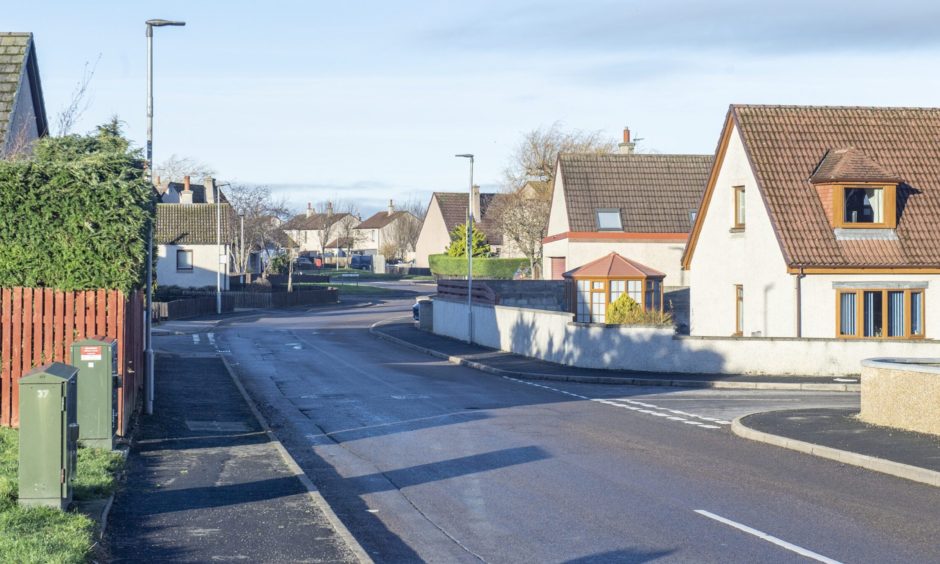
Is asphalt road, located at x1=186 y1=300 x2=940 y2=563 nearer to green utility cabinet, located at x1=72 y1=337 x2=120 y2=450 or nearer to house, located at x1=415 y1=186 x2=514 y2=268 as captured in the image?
green utility cabinet, located at x1=72 y1=337 x2=120 y2=450

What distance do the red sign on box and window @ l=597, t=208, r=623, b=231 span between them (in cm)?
3989

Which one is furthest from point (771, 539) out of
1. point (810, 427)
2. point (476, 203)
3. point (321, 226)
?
point (321, 226)

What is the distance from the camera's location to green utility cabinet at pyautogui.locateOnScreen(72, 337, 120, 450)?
47.2 feet

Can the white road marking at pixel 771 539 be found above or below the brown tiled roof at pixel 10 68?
below

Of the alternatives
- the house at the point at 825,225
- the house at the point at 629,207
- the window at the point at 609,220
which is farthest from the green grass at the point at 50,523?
the window at the point at 609,220

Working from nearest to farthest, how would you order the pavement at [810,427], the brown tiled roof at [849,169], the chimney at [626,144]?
1. the pavement at [810,427]
2. the brown tiled roof at [849,169]
3. the chimney at [626,144]

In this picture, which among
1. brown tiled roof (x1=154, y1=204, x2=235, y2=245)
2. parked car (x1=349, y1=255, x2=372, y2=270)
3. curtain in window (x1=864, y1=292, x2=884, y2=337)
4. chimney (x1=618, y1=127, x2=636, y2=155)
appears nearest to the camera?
curtain in window (x1=864, y1=292, x2=884, y2=337)

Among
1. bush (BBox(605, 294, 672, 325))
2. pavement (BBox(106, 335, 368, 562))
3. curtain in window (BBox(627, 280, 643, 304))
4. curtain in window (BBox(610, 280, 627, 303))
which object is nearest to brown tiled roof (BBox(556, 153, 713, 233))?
curtain in window (BBox(627, 280, 643, 304))

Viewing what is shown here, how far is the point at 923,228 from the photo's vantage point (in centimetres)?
3234

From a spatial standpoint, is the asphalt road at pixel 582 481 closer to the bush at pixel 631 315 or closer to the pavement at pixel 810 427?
the pavement at pixel 810 427

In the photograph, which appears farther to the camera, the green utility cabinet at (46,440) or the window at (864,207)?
the window at (864,207)

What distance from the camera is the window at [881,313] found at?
103ft

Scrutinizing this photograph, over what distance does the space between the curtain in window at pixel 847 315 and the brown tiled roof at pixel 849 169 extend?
135 inches

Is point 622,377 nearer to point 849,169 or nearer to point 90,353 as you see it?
point 849,169
